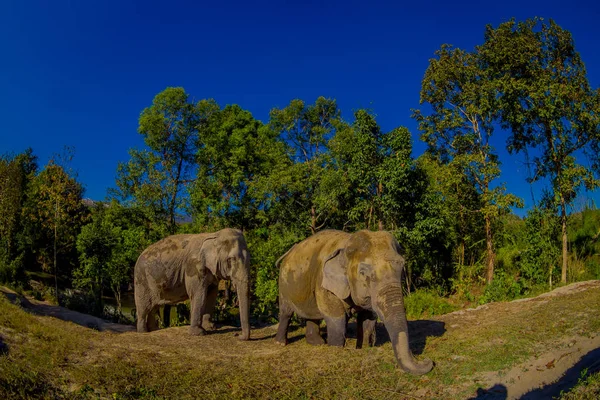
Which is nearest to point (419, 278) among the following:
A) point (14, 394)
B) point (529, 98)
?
point (529, 98)

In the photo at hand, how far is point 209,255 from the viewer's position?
51.5 feet

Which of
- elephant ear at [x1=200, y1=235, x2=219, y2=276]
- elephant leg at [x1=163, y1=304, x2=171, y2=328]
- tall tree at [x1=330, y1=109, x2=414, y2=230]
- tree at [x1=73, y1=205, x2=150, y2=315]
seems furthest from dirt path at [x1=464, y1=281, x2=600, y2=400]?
tree at [x1=73, y1=205, x2=150, y2=315]

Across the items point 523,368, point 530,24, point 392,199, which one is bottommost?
point 523,368

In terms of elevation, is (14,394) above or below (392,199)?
below

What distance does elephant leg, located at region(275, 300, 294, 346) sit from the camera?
41.0 feet

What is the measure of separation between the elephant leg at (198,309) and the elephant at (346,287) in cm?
325

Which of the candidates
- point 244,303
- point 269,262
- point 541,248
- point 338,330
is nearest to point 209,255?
point 244,303

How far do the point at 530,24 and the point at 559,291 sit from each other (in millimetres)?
10829

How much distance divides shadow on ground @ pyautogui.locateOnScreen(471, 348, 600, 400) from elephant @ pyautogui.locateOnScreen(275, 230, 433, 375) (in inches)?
41.1

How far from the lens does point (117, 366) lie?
8.05 metres

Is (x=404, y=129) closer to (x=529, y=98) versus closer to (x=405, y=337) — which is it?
(x=529, y=98)

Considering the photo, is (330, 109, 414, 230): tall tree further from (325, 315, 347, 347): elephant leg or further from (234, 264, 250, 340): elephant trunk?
(325, 315, 347, 347): elephant leg

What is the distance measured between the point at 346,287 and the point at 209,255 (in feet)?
22.0

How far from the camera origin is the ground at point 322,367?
723cm
